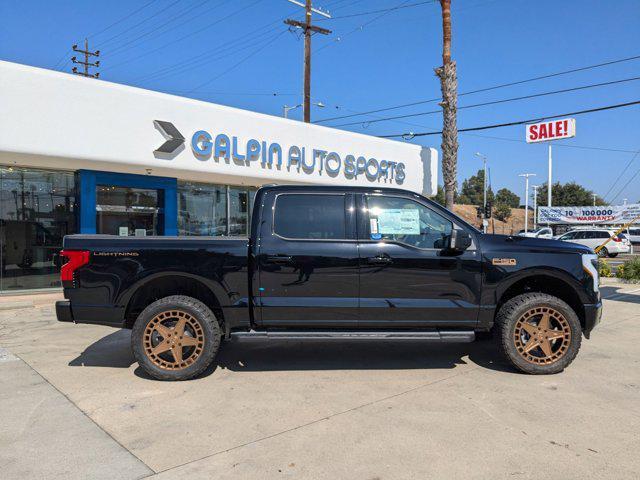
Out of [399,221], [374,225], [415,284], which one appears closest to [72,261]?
[374,225]

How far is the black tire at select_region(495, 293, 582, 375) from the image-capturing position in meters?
5.02

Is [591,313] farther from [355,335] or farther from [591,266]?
[355,335]

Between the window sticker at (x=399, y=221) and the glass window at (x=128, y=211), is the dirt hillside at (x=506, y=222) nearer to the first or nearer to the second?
the glass window at (x=128, y=211)

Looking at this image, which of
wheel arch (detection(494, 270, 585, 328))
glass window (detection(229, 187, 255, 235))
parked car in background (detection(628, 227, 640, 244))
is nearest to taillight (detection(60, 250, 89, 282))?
wheel arch (detection(494, 270, 585, 328))

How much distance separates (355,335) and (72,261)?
3.02m

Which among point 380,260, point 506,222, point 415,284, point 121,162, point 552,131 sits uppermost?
point 552,131

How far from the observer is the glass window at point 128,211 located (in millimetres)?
12141

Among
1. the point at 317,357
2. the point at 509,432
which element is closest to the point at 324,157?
the point at 317,357

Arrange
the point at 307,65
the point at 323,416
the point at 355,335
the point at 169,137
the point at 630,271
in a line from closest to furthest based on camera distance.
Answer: the point at 323,416 < the point at 355,335 < the point at 169,137 < the point at 630,271 < the point at 307,65

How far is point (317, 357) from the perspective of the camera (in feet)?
19.0

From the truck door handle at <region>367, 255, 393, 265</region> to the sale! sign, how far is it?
27300mm

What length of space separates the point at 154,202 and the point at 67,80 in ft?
12.7

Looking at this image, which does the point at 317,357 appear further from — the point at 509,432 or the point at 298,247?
the point at 509,432

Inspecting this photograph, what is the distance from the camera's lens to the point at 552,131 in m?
28.6
